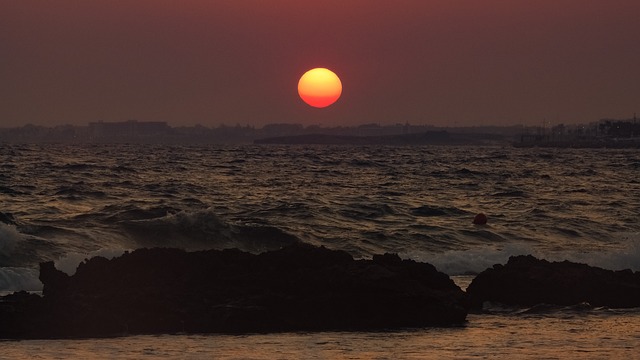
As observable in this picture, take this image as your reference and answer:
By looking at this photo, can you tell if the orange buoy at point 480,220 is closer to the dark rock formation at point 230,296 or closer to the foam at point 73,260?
the foam at point 73,260

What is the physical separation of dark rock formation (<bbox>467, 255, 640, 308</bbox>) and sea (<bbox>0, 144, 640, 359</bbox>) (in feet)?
0.87

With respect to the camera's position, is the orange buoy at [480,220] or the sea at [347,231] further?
the orange buoy at [480,220]

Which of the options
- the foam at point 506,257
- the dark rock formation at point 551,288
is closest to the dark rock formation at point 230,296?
the dark rock formation at point 551,288

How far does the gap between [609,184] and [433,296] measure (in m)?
50.0

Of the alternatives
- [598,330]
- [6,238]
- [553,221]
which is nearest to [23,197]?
[6,238]

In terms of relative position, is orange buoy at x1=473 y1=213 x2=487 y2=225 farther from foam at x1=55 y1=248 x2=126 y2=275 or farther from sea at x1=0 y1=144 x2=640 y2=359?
foam at x1=55 y1=248 x2=126 y2=275

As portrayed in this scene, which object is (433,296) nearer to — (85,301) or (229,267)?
(229,267)

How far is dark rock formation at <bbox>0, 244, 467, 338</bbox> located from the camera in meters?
15.2

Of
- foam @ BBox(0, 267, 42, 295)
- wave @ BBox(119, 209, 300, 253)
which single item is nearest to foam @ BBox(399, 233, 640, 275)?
wave @ BBox(119, 209, 300, 253)

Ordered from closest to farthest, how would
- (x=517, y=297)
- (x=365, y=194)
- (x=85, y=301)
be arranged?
(x=85, y=301), (x=517, y=297), (x=365, y=194)

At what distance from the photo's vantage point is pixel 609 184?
6406 cm

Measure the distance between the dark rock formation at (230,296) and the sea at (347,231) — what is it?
48 cm

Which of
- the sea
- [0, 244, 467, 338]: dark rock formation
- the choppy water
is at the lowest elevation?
the sea

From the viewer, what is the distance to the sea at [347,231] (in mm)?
14141
